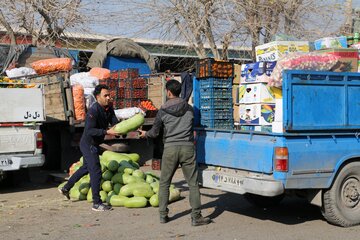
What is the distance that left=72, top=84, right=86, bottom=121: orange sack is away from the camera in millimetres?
11667

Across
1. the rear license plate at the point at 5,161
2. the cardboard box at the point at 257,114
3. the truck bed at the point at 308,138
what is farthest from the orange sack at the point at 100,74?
the truck bed at the point at 308,138

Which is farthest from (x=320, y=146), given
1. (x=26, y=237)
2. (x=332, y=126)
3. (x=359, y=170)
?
(x=26, y=237)

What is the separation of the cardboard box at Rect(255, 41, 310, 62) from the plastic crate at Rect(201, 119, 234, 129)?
117 cm

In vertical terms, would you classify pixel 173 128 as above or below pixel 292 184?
above

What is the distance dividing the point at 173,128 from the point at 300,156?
170 centimetres

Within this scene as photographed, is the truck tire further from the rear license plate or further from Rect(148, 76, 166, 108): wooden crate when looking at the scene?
Rect(148, 76, 166, 108): wooden crate

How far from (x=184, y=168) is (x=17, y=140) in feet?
13.0

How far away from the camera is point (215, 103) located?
25.5ft

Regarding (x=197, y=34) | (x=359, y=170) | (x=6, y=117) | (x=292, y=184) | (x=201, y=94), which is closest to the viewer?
(x=292, y=184)

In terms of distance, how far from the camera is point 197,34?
14.7 meters

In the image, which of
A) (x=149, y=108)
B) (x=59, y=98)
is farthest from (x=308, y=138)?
(x=149, y=108)

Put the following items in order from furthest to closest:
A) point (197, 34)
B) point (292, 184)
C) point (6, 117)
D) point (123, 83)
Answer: point (197, 34) → point (123, 83) → point (6, 117) → point (292, 184)

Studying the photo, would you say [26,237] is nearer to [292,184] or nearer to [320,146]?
[292,184]

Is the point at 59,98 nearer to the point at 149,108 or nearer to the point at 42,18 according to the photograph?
the point at 149,108
